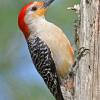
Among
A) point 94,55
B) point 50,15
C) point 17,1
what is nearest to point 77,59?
point 94,55

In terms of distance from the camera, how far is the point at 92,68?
6301 millimetres

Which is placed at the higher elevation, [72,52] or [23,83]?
[72,52]

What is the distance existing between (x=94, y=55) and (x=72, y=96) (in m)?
0.72

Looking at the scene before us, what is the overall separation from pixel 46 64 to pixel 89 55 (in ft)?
3.96

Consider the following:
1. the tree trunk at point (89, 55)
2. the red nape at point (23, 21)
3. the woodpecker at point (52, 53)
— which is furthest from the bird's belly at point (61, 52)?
the tree trunk at point (89, 55)

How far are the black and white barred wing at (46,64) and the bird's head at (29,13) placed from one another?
0.36 metres

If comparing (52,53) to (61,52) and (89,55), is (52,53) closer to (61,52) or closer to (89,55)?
(61,52)

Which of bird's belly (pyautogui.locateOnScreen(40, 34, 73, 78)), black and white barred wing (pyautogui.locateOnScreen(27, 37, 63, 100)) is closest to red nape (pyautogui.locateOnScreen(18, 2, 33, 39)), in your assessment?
black and white barred wing (pyautogui.locateOnScreen(27, 37, 63, 100))

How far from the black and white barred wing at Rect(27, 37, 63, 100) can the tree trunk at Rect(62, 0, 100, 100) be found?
899 mm

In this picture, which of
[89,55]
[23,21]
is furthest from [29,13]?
[89,55]

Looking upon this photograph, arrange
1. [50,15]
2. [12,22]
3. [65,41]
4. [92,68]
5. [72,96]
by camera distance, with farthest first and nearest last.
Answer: [12,22]
[50,15]
[65,41]
[72,96]
[92,68]

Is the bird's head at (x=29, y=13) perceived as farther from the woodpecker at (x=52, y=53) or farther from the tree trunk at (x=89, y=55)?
the tree trunk at (x=89, y=55)

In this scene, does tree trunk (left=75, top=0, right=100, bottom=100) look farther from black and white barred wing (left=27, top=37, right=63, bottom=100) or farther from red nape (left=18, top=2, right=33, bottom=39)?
red nape (left=18, top=2, right=33, bottom=39)

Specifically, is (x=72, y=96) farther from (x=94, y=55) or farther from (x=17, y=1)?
(x=17, y=1)
